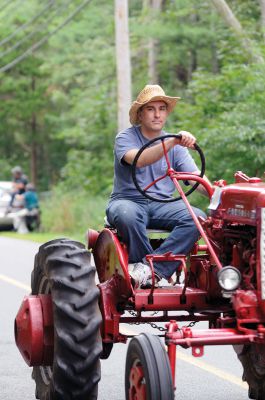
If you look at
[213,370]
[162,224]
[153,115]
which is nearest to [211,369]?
[213,370]

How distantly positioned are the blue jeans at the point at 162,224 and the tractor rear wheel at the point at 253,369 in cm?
A: 72

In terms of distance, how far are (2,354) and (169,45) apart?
93.0 ft

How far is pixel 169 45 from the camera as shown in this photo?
124ft

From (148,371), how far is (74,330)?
0.88 meters

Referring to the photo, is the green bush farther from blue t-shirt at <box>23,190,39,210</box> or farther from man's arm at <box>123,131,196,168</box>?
man's arm at <box>123,131,196,168</box>

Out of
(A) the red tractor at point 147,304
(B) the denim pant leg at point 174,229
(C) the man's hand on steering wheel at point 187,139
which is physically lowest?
(A) the red tractor at point 147,304

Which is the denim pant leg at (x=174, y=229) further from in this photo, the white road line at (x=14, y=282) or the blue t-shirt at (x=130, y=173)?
the white road line at (x=14, y=282)

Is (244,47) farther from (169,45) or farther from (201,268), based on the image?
Result: (201,268)

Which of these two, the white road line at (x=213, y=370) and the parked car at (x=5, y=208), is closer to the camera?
the white road line at (x=213, y=370)

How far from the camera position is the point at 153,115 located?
326 inches

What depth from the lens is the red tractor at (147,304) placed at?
6.55 meters

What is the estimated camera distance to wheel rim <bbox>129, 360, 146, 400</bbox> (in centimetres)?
650

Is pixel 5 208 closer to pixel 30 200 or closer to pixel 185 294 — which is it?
pixel 30 200

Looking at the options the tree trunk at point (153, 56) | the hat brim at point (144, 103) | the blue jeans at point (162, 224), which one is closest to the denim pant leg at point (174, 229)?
the blue jeans at point (162, 224)
